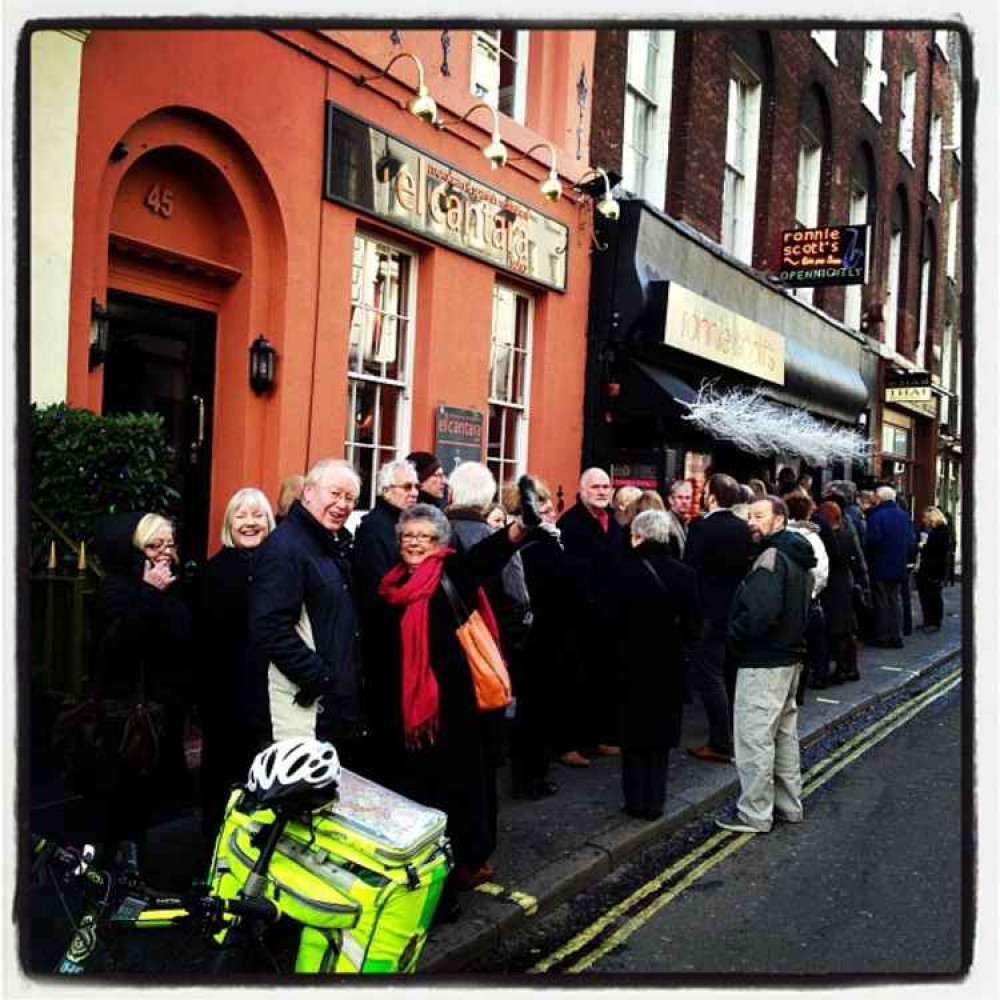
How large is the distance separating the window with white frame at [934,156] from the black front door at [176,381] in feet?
67.6

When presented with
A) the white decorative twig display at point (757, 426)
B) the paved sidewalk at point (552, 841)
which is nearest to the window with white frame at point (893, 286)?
the white decorative twig display at point (757, 426)

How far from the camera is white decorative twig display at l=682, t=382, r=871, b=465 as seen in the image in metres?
12.1

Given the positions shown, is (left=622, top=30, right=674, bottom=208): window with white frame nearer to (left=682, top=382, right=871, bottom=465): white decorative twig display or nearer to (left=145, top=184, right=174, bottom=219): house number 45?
(left=682, top=382, right=871, bottom=465): white decorative twig display

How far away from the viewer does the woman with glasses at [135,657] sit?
411 cm

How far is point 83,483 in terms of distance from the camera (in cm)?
495

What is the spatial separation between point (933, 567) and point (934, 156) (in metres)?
13.3

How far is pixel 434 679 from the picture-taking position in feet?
14.4

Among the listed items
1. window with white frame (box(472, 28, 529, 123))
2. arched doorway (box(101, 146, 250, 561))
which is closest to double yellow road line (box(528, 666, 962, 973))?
arched doorway (box(101, 146, 250, 561))

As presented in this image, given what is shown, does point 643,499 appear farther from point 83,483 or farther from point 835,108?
point 835,108

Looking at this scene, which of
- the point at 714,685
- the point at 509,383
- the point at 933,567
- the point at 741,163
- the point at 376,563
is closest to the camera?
the point at 376,563

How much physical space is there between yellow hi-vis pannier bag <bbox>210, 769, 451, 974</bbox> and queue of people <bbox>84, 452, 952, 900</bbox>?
747mm

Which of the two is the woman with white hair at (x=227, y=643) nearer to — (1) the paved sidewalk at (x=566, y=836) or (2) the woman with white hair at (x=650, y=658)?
(1) the paved sidewalk at (x=566, y=836)

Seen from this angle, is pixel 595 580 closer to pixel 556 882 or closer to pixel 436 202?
pixel 556 882

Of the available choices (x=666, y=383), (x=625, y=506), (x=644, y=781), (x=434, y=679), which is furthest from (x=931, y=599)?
(x=434, y=679)
